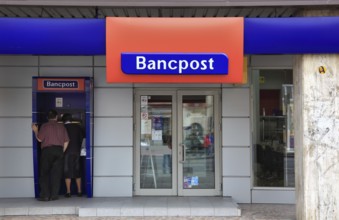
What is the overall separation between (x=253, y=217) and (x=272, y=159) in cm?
182

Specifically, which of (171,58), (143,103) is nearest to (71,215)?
(143,103)

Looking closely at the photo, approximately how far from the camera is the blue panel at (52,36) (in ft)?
22.7

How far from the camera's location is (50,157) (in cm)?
865

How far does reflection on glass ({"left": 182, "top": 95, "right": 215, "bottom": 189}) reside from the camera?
9320mm

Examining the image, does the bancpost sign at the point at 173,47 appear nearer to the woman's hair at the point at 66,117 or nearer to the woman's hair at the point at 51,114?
the woman's hair at the point at 51,114

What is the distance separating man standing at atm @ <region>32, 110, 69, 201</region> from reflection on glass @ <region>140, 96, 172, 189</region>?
1.66m

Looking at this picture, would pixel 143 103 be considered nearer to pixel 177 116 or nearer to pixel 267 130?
pixel 177 116

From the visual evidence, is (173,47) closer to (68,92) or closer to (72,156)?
(68,92)

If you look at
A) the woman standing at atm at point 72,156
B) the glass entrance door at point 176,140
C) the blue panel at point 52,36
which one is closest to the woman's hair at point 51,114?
the woman standing at atm at point 72,156

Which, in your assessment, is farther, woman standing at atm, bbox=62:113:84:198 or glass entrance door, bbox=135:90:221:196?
glass entrance door, bbox=135:90:221:196

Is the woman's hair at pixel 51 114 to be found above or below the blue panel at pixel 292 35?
below

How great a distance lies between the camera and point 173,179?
363 inches

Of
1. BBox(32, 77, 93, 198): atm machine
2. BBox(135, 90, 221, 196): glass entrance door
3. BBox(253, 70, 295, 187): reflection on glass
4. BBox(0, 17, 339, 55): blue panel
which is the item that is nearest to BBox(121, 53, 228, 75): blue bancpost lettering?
BBox(0, 17, 339, 55): blue panel

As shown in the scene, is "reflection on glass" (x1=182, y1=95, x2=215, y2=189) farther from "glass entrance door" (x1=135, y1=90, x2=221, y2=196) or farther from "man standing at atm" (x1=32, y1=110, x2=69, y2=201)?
"man standing at atm" (x1=32, y1=110, x2=69, y2=201)
